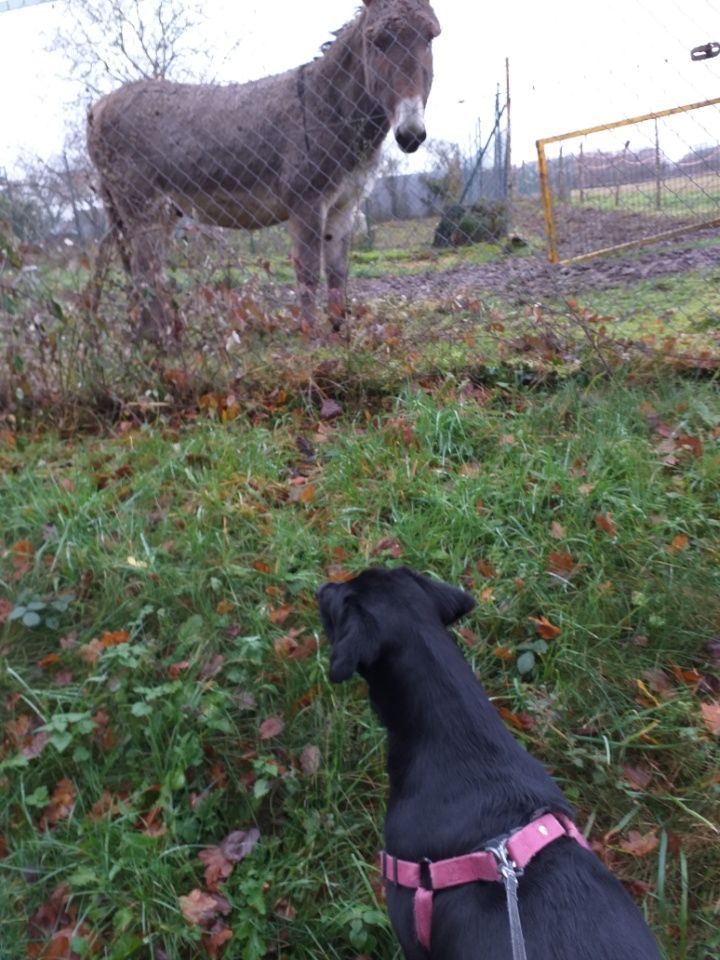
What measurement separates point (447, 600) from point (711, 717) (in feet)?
2.96

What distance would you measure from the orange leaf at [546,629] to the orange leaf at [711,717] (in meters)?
0.52

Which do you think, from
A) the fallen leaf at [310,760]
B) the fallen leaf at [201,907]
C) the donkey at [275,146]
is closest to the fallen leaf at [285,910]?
the fallen leaf at [201,907]

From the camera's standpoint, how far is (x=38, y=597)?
3.12 m

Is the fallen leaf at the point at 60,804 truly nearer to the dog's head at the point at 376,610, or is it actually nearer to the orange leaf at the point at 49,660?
the orange leaf at the point at 49,660

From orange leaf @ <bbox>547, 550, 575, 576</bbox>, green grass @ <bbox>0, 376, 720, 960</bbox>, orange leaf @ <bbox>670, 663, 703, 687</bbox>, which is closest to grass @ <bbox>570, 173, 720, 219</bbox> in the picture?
green grass @ <bbox>0, 376, 720, 960</bbox>

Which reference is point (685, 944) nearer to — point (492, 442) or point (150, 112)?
point (492, 442)

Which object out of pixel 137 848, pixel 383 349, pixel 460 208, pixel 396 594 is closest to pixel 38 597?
pixel 137 848

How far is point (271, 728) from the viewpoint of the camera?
2637 mm

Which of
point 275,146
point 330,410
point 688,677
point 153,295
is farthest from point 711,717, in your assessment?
point 275,146

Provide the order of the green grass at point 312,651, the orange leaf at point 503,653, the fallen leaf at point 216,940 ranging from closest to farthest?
the fallen leaf at point 216,940, the green grass at point 312,651, the orange leaf at point 503,653

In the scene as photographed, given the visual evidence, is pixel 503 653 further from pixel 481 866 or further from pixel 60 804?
pixel 60 804

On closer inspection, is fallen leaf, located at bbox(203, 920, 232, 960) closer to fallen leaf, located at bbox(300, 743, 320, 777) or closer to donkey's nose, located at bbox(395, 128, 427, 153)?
fallen leaf, located at bbox(300, 743, 320, 777)

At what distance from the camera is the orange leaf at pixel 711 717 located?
2404 millimetres

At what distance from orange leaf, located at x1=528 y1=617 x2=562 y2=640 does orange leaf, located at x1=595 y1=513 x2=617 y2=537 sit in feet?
1.55
